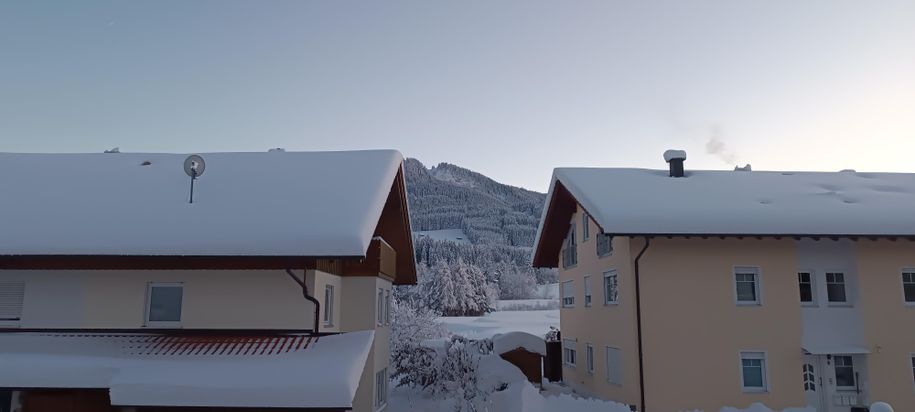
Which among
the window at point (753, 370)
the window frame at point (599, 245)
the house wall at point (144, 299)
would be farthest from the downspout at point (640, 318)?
the house wall at point (144, 299)

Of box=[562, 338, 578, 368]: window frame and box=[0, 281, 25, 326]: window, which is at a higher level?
box=[0, 281, 25, 326]: window

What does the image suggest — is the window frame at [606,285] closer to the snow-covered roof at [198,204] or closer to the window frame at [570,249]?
the window frame at [570,249]

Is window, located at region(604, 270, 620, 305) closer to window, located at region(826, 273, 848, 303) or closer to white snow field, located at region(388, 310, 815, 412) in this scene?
white snow field, located at region(388, 310, 815, 412)

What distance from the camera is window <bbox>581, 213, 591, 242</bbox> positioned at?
21.9m

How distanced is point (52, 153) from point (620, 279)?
649 inches

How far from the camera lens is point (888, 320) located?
17.2 m

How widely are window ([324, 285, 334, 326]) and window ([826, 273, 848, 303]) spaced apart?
1372 centimetres

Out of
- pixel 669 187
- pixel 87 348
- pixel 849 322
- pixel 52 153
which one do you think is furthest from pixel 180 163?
pixel 849 322

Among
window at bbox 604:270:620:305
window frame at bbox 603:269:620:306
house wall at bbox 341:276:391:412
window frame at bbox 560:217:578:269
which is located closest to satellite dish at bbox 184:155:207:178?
→ house wall at bbox 341:276:391:412

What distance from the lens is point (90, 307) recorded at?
41.1ft

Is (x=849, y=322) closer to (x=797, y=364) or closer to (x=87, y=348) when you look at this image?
(x=797, y=364)

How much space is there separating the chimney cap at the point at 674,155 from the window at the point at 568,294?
6.26 m

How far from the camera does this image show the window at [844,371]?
1722 cm

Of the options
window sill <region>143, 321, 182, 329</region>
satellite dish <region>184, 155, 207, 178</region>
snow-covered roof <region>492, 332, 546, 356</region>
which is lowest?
snow-covered roof <region>492, 332, 546, 356</region>
